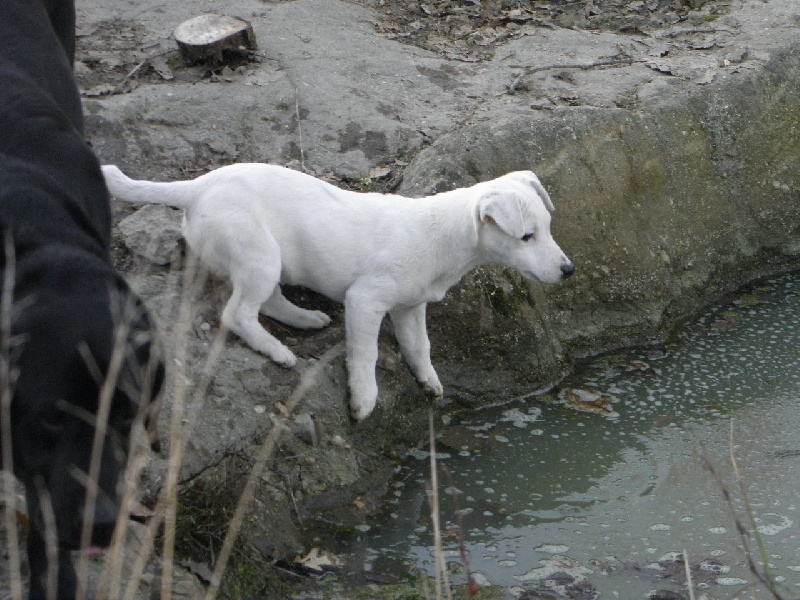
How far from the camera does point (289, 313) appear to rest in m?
5.12

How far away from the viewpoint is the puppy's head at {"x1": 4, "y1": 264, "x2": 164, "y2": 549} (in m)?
2.73

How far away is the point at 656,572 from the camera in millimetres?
4312

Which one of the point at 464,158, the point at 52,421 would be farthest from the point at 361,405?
the point at 52,421

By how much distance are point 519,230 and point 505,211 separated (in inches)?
4.0

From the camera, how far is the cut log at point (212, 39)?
23.1 ft

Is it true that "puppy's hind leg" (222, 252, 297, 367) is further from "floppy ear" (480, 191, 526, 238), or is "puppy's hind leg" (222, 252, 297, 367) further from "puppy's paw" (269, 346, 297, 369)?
"floppy ear" (480, 191, 526, 238)

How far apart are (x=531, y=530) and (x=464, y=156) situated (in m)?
2.17

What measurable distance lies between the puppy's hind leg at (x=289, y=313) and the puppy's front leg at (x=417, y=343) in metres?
0.34

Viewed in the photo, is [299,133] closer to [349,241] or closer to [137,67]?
[137,67]

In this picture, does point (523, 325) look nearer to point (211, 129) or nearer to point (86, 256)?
point (211, 129)

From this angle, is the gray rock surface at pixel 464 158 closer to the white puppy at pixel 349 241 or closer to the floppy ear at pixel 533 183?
the white puppy at pixel 349 241

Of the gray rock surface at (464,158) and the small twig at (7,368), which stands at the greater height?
the small twig at (7,368)

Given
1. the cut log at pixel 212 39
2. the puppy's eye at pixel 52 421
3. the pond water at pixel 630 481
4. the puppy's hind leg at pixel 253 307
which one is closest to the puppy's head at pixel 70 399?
the puppy's eye at pixel 52 421

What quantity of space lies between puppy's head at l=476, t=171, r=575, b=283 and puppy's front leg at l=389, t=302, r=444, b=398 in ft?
1.47
